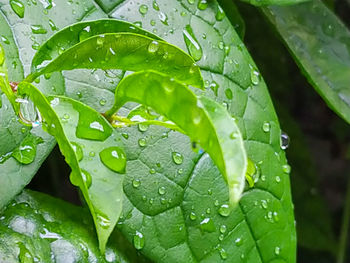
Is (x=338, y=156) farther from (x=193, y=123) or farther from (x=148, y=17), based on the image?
(x=193, y=123)

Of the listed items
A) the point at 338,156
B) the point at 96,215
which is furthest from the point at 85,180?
the point at 338,156

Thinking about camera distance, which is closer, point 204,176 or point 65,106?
point 65,106

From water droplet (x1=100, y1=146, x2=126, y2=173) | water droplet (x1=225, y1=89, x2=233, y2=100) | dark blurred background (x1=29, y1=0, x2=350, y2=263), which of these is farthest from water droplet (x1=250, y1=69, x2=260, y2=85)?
dark blurred background (x1=29, y1=0, x2=350, y2=263)

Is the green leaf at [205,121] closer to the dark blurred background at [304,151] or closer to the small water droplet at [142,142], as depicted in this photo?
the small water droplet at [142,142]

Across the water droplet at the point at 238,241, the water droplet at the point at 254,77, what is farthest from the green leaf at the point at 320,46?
the water droplet at the point at 238,241

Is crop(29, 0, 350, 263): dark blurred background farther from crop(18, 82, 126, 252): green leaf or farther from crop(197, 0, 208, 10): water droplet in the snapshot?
crop(18, 82, 126, 252): green leaf
